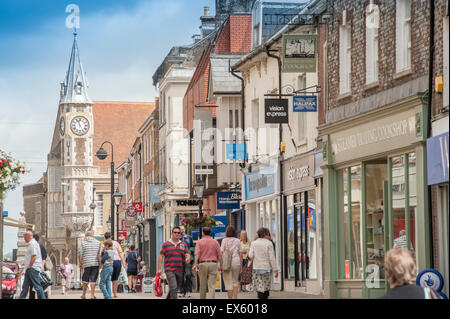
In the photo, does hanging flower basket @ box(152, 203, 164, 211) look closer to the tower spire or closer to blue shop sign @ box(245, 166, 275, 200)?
blue shop sign @ box(245, 166, 275, 200)

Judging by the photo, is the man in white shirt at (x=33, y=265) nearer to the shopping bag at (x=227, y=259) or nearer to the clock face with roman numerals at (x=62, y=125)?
the shopping bag at (x=227, y=259)

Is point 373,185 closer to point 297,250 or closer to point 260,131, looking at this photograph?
point 297,250

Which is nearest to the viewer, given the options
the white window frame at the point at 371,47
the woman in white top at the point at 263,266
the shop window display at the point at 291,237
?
the woman in white top at the point at 263,266

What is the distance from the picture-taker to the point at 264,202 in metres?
→ 32.8

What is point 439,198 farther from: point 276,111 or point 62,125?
point 62,125

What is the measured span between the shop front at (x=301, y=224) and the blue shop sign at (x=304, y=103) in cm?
127

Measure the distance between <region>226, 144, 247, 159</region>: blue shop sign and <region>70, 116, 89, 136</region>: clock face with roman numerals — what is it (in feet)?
327

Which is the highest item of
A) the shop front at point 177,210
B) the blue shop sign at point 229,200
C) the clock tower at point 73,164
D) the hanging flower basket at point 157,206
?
the clock tower at point 73,164

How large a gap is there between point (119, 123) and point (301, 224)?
396 ft

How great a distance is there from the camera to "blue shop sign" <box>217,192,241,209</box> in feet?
120

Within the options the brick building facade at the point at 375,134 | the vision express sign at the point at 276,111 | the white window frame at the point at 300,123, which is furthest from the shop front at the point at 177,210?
the brick building facade at the point at 375,134

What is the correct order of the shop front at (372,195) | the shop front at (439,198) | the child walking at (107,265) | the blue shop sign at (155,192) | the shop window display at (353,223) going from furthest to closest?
the blue shop sign at (155,192)
the child walking at (107,265)
the shop window display at (353,223)
the shop front at (372,195)
the shop front at (439,198)

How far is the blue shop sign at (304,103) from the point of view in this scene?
25.8m
